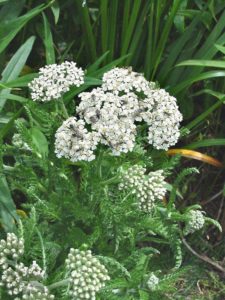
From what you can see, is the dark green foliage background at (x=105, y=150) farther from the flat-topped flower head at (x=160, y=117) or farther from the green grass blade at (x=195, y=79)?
the flat-topped flower head at (x=160, y=117)

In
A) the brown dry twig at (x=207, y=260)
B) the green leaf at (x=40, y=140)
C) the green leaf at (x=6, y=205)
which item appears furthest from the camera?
the brown dry twig at (x=207, y=260)

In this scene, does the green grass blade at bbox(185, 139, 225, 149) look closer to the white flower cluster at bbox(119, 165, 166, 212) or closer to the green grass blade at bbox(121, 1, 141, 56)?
the green grass blade at bbox(121, 1, 141, 56)

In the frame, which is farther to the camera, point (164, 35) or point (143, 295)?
point (164, 35)

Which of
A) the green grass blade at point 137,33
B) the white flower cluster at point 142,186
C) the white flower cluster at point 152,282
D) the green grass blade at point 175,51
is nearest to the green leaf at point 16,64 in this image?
the green grass blade at point 137,33

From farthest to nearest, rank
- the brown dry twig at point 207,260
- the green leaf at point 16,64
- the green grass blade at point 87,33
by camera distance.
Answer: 1. the brown dry twig at point 207,260
2. the green grass blade at point 87,33
3. the green leaf at point 16,64

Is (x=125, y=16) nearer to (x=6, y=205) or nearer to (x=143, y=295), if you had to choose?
(x=6, y=205)

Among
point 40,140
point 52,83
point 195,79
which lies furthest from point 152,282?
point 195,79

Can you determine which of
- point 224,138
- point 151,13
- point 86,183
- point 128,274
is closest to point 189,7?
point 151,13

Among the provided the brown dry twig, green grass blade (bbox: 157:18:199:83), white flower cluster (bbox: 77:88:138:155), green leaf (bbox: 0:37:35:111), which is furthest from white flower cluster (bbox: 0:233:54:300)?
green grass blade (bbox: 157:18:199:83)
